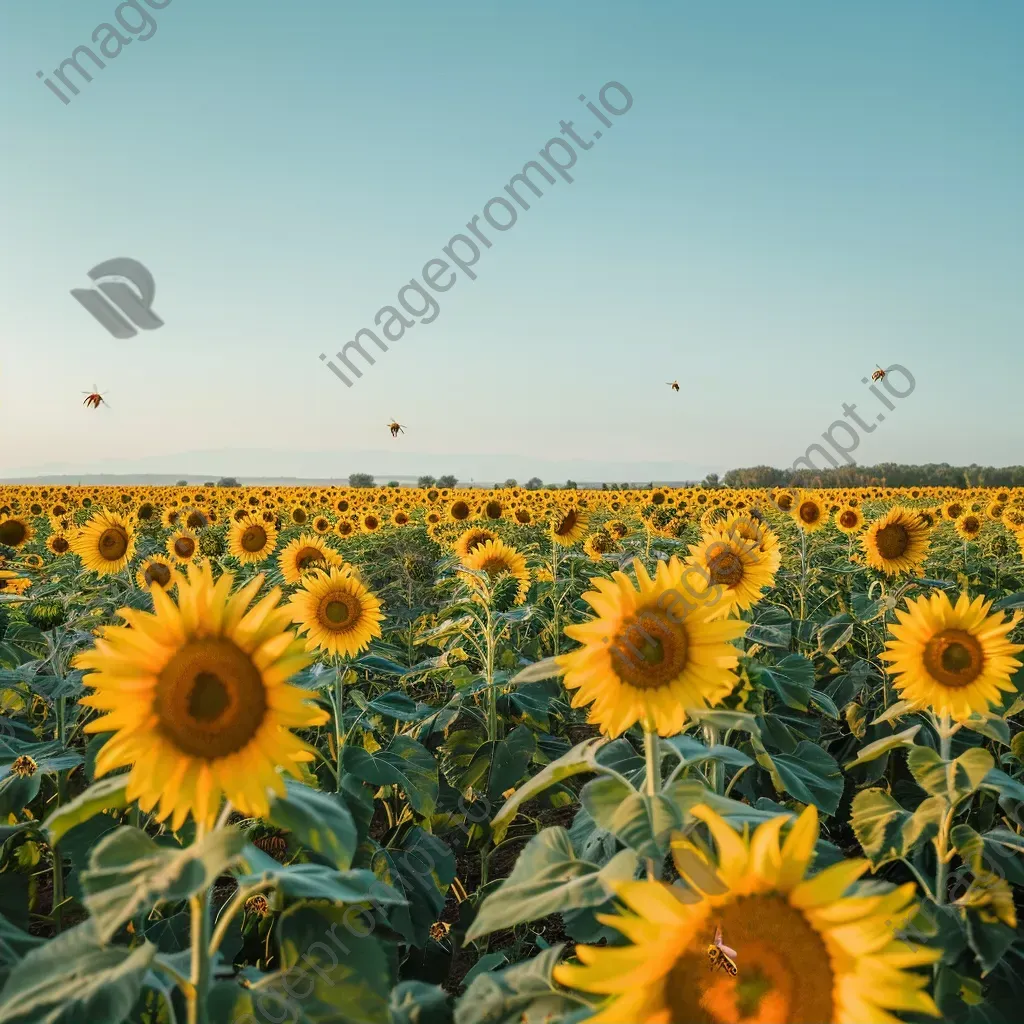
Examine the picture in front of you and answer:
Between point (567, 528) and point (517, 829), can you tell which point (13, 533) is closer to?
point (567, 528)

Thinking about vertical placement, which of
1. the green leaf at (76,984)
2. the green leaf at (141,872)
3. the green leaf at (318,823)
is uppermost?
the green leaf at (318,823)

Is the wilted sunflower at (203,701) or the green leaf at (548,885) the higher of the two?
the wilted sunflower at (203,701)

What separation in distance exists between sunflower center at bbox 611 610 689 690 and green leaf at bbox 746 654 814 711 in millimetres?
1172

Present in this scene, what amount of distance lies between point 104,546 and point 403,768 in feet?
20.2

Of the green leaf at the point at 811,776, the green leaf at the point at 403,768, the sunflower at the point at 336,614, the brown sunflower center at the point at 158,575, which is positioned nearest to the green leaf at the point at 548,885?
the green leaf at the point at 811,776

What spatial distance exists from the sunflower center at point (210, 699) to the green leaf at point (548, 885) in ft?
2.00

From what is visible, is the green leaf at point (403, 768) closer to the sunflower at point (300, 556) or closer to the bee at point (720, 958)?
the bee at point (720, 958)

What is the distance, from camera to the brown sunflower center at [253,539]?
960 cm

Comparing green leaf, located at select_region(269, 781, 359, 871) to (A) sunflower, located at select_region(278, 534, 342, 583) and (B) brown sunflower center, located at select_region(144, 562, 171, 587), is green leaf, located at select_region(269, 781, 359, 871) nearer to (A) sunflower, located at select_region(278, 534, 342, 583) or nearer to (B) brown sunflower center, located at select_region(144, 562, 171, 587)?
(A) sunflower, located at select_region(278, 534, 342, 583)

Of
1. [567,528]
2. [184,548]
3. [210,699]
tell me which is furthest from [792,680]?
[184,548]

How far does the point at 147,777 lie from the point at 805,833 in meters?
1.22

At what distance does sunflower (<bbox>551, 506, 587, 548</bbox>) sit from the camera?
967cm

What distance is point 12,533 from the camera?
373 inches

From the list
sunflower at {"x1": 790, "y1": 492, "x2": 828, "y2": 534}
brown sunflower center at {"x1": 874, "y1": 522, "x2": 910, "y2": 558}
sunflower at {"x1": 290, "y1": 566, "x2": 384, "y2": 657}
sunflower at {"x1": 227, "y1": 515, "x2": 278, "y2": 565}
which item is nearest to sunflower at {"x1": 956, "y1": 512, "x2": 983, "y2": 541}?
sunflower at {"x1": 790, "y1": 492, "x2": 828, "y2": 534}
